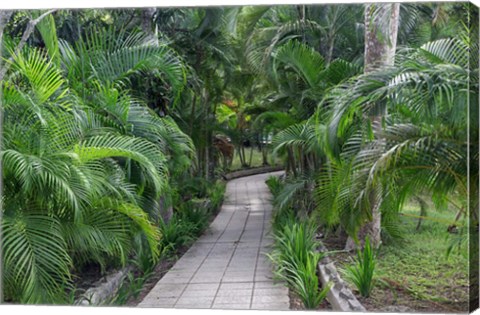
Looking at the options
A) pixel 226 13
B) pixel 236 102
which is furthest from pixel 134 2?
pixel 236 102

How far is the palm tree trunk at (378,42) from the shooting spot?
15.0ft

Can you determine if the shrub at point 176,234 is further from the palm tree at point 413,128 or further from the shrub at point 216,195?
the palm tree at point 413,128

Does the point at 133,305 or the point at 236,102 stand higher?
the point at 236,102

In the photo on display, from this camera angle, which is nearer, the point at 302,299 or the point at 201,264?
the point at 302,299

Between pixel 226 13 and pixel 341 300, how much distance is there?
2.37 meters

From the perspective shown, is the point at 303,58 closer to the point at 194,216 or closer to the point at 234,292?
the point at 194,216

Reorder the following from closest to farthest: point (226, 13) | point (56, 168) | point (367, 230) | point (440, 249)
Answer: point (56, 168), point (440, 249), point (226, 13), point (367, 230)

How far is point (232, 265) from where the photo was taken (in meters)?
4.82

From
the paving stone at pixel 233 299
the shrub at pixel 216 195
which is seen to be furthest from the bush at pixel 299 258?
the shrub at pixel 216 195

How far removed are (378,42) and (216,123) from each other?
1497 mm

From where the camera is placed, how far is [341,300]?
419 cm

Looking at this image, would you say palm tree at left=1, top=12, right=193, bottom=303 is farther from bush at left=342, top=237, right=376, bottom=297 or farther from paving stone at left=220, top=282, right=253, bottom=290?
bush at left=342, top=237, right=376, bottom=297

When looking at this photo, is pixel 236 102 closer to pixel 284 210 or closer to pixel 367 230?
pixel 284 210

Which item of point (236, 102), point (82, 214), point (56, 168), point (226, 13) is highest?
point (226, 13)
